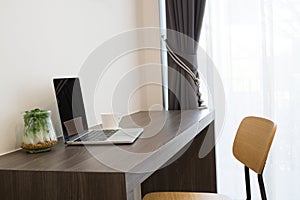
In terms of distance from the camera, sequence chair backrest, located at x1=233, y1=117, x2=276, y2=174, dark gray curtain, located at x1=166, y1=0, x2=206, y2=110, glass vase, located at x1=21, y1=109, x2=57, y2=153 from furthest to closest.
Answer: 1. dark gray curtain, located at x1=166, y1=0, x2=206, y2=110
2. chair backrest, located at x1=233, y1=117, x2=276, y2=174
3. glass vase, located at x1=21, y1=109, x2=57, y2=153

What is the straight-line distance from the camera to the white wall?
1.34m

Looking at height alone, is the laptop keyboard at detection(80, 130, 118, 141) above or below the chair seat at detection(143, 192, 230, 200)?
above

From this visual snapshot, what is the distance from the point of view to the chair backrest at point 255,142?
1551 mm

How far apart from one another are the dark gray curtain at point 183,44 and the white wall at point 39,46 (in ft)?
1.88

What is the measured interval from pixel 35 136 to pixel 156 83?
4.82 feet

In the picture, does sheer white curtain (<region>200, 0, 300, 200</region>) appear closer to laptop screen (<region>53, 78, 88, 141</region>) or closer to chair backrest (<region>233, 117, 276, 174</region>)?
chair backrest (<region>233, 117, 276, 174</region>)

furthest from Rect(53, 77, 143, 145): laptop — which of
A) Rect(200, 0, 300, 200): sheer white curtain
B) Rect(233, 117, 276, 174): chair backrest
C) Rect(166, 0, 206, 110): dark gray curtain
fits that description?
Rect(200, 0, 300, 200): sheer white curtain

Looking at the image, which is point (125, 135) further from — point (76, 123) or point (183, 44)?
point (183, 44)

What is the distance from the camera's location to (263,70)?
8.11 ft

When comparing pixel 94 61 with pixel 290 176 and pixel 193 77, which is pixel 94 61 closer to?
pixel 193 77

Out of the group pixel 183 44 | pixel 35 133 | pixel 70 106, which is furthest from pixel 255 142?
pixel 183 44

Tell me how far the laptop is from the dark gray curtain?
0.94m

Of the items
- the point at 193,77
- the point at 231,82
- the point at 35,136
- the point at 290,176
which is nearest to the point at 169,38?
the point at 193,77

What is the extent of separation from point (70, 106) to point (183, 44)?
118cm
